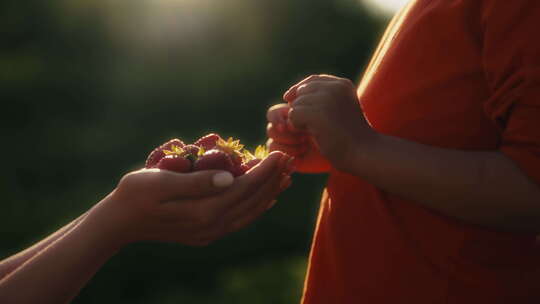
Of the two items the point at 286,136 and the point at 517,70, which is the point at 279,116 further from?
the point at 517,70

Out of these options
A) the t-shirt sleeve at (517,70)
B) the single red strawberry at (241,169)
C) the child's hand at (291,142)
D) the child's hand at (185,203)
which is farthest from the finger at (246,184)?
the t-shirt sleeve at (517,70)

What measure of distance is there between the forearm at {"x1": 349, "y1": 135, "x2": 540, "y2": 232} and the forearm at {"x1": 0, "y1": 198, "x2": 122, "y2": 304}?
61 centimetres

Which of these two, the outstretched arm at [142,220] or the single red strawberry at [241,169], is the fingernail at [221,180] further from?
the single red strawberry at [241,169]

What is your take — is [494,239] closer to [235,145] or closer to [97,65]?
[235,145]

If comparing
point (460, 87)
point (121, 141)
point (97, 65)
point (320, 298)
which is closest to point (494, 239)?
point (460, 87)

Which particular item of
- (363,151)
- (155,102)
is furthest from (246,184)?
(155,102)

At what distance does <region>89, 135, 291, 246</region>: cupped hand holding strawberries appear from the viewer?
50.9 inches

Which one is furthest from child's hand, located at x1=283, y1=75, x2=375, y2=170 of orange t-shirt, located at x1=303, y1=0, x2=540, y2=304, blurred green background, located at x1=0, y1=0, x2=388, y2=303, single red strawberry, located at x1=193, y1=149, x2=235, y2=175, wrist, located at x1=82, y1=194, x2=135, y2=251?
blurred green background, located at x1=0, y1=0, x2=388, y2=303

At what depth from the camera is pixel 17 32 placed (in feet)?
21.3

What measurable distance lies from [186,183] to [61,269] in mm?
328

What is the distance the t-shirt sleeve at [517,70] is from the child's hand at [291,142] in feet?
1.95

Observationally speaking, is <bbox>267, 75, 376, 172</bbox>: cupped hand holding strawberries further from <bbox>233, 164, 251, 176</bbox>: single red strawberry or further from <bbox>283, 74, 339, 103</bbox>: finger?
<bbox>233, 164, 251, 176</bbox>: single red strawberry

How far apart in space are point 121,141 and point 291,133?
4581 millimetres

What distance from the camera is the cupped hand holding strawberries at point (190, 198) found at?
1.29 metres
